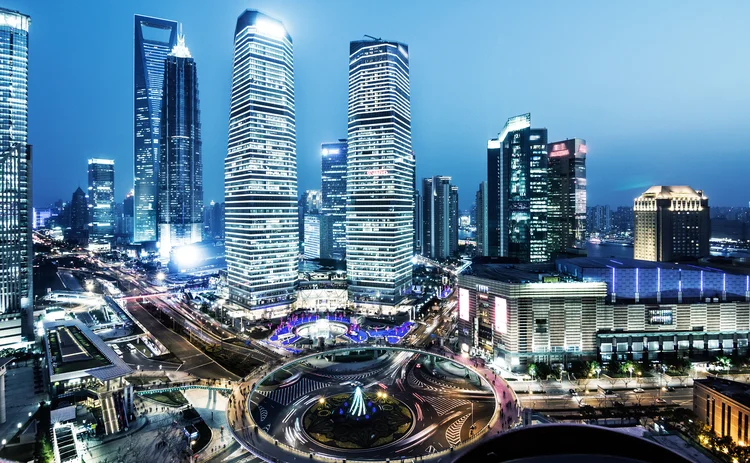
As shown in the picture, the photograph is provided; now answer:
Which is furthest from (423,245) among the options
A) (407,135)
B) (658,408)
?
(658,408)

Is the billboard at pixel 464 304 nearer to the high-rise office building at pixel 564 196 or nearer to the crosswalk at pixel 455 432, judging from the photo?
the crosswalk at pixel 455 432

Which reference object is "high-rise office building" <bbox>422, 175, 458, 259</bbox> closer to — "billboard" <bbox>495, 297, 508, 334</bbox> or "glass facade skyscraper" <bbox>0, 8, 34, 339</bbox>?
"billboard" <bbox>495, 297, 508, 334</bbox>

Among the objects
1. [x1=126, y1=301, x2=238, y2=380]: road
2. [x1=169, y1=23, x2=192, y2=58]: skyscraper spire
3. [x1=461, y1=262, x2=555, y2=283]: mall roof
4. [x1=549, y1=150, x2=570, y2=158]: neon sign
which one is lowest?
Answer: [x1=126, y1=301, x2=238, y2=380]: road

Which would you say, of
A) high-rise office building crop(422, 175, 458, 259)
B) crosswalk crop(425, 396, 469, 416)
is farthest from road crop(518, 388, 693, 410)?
high-rise office building crop(422, 175, 458, 259)

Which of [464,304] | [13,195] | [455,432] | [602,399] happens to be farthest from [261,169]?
[602,399]

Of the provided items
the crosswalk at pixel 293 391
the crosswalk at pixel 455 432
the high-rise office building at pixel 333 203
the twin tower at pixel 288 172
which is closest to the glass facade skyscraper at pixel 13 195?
the twin tower at pixel 288 172

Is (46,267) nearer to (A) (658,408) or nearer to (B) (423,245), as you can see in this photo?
(B) (423,245)
